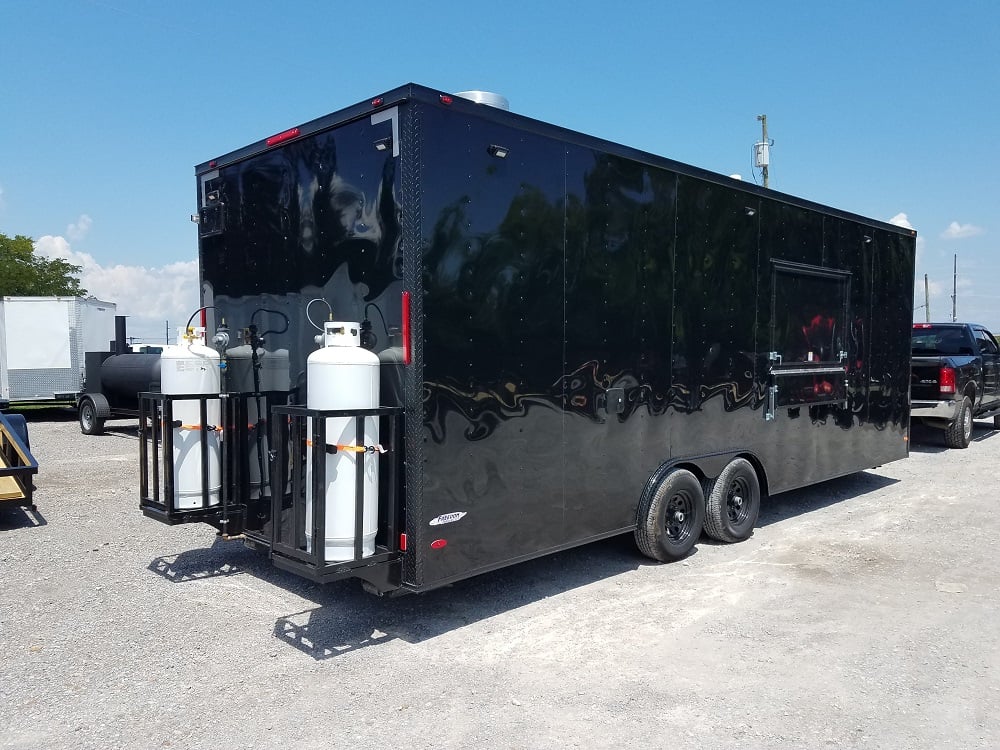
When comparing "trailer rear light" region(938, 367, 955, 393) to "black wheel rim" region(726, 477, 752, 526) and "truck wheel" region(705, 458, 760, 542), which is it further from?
"black wheel rim" region(726, 477, 752, 526)

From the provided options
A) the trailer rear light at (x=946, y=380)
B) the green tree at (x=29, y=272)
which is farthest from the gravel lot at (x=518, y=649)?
the green tree at (x=29, y=272)

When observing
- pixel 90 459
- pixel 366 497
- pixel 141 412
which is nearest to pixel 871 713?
pixel 366 497

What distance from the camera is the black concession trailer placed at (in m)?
4.08

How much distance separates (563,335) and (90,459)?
9.62 metres

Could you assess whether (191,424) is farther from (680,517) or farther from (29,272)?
(29,272)

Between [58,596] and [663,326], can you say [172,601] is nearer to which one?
[58,596]

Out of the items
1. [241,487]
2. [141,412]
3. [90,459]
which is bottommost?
[90,459]

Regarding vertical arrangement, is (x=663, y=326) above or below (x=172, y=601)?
above

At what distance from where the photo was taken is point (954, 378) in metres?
11.9

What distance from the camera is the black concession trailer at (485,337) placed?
13.4ft

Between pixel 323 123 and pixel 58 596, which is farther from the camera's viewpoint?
pixel 58 596

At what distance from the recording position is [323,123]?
450 cm

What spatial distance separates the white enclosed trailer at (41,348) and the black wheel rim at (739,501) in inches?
596

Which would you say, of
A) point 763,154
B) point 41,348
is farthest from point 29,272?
point 763,154
